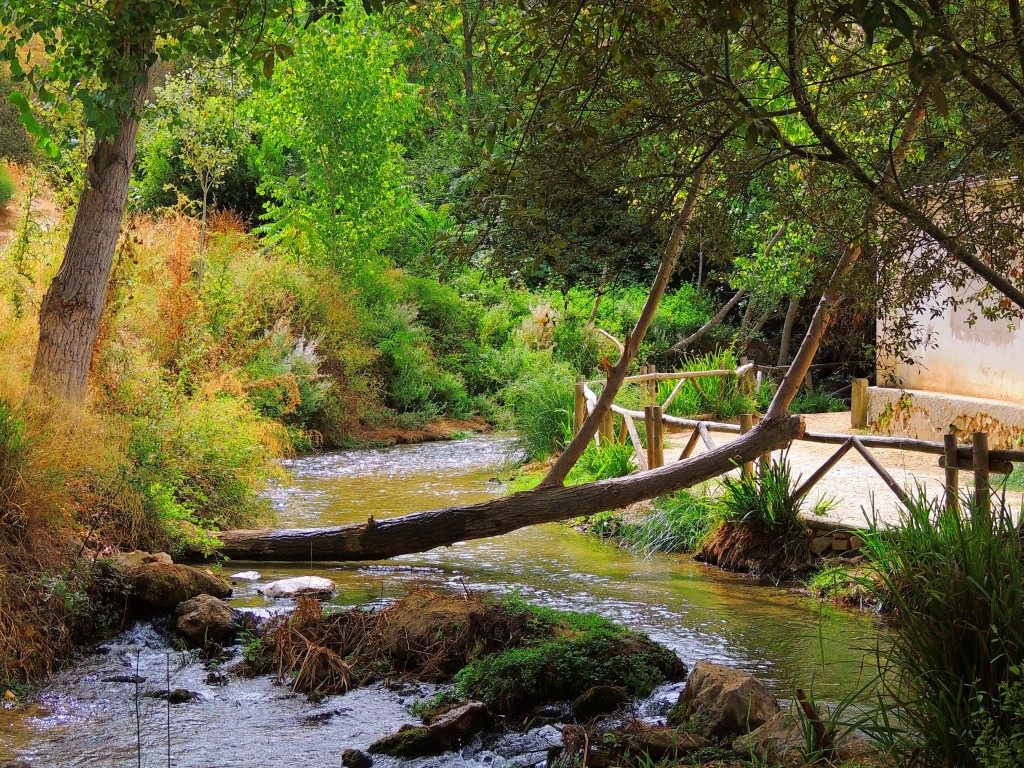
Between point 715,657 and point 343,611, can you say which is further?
point 343,611

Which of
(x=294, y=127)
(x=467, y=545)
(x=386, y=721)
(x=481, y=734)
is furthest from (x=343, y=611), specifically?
(x=294, y=127)

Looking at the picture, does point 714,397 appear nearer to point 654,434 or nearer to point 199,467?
point 654,434

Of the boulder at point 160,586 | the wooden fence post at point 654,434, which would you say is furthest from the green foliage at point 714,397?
the boulder at point 160,586

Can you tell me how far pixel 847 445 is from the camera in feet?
27.8

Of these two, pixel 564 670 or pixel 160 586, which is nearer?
pixel 564 670

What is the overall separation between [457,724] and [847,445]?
16.0ft

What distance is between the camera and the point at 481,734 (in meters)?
5.05

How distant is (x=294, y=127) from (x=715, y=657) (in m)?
14.8

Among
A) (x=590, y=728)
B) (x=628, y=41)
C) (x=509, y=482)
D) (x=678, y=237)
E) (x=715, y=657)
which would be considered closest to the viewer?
(x=628, y=41)

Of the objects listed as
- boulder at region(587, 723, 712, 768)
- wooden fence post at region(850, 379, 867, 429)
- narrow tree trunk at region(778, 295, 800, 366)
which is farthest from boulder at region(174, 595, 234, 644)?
narrow tree trunk at region(778, 295, 800, 366)

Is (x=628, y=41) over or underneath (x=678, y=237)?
over

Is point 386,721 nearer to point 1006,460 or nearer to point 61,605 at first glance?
point 61,605

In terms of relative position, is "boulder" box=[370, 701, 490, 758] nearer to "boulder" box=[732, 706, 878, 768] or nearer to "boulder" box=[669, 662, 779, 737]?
"boulder" box=[669, 662, 779, 737]

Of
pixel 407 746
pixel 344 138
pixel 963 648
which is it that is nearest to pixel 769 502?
pixel 407 746
